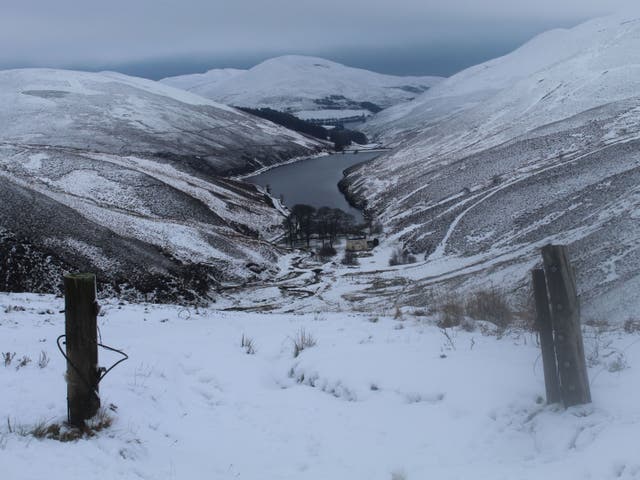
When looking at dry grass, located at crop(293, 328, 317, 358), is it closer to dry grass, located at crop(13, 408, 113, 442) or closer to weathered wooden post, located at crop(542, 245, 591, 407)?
dry grass, located at crop(13, 408, 113, 442)

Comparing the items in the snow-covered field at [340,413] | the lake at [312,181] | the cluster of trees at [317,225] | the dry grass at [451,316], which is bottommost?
the snow-covered field at [340,413]

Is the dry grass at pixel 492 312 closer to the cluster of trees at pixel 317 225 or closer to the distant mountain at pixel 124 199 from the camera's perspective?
the distant mountain at pixel 124 199

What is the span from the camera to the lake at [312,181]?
93.6 meters

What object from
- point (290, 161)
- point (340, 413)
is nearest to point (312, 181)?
point (290, 161)

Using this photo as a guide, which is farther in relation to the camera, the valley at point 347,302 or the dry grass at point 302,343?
the dry grass at point 302,343

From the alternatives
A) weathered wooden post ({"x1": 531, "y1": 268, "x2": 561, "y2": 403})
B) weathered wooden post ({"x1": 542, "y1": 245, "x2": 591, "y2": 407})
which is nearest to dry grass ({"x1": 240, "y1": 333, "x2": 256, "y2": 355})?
weathered wooden post ({"x1": 531, "y1": 268, "x2": 561, "y2": 403})

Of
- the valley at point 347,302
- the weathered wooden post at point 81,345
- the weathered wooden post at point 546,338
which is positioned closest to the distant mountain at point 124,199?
the valley at point 347,302

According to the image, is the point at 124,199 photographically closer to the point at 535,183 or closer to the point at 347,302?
the point at 347,302

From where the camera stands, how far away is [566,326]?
6.05 meters

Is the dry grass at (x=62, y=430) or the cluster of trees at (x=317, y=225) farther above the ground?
the cluster of trees at (x=317, y=225)

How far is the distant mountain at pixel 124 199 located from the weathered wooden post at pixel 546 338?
3364cm

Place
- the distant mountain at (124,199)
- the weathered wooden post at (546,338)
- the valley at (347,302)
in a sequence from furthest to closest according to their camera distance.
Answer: the distant mountain at (124,199) → the weathered wooden post at (546,338) → the valley at (347,302)

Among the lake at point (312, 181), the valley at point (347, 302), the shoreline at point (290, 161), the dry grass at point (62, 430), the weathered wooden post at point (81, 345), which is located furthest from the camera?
the shoreline at point (290, 161)

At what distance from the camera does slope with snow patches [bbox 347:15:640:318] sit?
34438mm
